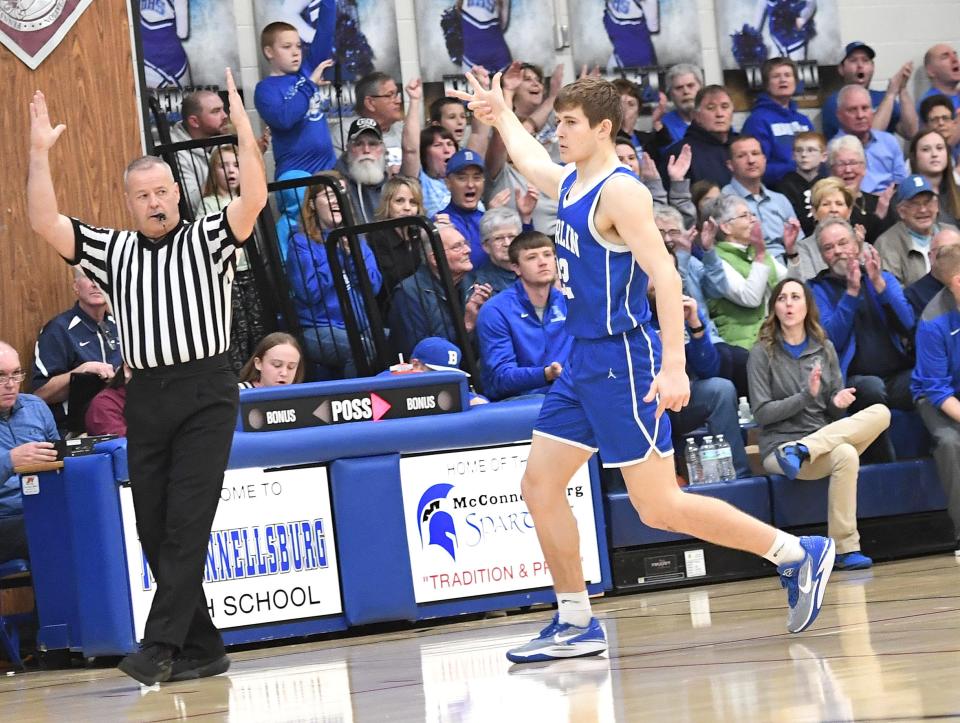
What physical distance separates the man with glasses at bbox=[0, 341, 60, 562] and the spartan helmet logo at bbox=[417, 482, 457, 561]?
1661 mm

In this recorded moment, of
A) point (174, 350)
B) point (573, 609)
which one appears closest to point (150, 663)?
point (174, 350)

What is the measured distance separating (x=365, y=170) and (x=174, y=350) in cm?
399

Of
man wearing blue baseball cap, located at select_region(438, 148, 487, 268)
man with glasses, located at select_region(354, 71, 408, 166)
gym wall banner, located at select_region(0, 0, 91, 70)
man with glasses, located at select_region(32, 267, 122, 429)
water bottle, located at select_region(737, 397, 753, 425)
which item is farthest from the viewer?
man with glasses, located at select_region(354, 71, 408, 166)

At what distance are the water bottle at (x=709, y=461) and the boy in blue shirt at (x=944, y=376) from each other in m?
1.17

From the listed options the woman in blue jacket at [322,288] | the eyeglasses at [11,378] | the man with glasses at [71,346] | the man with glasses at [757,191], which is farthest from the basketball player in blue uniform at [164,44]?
the man with glasses at [757,191]

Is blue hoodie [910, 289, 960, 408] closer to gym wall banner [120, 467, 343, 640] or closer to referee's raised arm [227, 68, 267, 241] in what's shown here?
gym wall banner [120, 467, 343, 640]

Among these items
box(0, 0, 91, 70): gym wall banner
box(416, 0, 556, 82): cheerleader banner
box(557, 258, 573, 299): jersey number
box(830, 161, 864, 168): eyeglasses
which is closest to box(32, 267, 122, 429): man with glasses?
box(0, 0, 91, 70): gym wall banner

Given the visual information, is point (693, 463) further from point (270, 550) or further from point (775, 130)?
point (775, 130)

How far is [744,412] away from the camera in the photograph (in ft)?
26.8

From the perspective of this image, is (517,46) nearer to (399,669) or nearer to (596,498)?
(596,498)

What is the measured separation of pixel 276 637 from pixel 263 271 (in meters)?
2.31

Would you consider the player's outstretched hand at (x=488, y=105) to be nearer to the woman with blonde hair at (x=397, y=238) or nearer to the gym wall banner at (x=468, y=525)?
the gym wall banner at (x=468, y=525)

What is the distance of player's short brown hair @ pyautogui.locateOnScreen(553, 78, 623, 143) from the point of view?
14.2 ft

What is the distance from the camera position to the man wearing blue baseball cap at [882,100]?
1068cm
